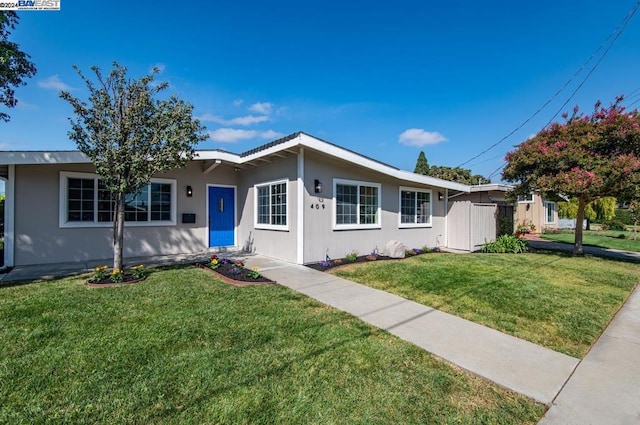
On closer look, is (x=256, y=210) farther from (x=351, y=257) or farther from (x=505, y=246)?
(x=505, y=246)

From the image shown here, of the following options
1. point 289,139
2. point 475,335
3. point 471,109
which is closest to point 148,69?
point 289,139

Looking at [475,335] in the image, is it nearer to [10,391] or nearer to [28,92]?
[10,391]

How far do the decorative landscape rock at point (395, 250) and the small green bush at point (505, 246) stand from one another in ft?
14.1

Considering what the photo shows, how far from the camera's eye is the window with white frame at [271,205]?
8.65 meters

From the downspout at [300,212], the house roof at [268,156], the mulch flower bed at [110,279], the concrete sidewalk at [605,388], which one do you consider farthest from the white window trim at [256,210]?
the concrete sidewalk at [605,388]

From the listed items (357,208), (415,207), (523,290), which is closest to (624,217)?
(415,207)

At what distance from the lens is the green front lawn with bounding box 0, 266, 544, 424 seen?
2.29 meters

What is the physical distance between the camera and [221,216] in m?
10.6

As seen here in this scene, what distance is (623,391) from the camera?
272 centimetres

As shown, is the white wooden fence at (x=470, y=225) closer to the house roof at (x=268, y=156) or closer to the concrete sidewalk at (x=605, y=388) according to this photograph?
the house roof at (x=268, y=156)

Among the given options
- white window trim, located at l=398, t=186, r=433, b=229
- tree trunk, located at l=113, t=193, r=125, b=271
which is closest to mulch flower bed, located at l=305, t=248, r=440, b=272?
white window trim, located at l=398, t=186, r=433, b=229

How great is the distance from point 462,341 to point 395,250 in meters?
6.03

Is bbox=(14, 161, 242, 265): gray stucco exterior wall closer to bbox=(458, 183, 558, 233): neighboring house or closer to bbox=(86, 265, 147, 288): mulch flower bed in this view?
bbox=(86, 265, 147, 288): mulch flower bed

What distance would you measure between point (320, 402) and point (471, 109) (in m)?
17.8
